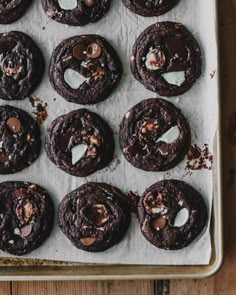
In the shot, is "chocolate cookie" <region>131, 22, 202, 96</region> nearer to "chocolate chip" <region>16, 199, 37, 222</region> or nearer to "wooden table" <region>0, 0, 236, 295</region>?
"wooden table" <region>0, 0, 236, 295</region>

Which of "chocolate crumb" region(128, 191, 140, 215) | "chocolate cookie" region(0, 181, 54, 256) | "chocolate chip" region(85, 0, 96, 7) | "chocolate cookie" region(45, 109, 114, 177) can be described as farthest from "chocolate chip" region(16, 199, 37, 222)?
"chocolate chip" region(85, 0, 96, 7)

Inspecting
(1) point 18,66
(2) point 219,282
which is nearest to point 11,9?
(1) point 18,66

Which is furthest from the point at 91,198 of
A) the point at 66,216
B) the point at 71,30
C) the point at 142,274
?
the point at 71,30

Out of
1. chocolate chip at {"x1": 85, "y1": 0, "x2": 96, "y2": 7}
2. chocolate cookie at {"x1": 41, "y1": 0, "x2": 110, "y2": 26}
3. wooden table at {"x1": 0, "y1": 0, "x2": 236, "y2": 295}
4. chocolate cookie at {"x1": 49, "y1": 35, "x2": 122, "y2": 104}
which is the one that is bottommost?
wooden table at {"x1": 0, "y1": 0, "x2": 236, "y2": 295}

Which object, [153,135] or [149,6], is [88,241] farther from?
[149,6]

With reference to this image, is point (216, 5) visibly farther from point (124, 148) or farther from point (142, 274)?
point (142, 274)
